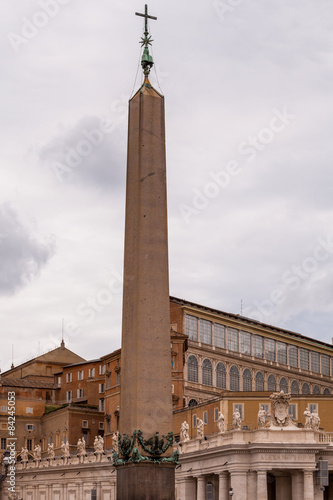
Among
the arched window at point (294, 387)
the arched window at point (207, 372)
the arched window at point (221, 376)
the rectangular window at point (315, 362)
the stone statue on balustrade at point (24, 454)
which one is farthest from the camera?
the rectangular window at point (315, 362)

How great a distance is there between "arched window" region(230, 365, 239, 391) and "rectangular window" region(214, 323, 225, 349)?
2705 millimetres

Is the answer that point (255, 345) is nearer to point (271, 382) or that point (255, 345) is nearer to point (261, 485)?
point (271, 382)

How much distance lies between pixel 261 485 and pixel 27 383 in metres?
57.8

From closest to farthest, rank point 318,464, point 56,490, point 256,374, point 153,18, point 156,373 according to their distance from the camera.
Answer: point 156,373, point 153,18, point 318,464, point 56,490, point 256,374

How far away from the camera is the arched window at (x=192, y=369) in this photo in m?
90.8

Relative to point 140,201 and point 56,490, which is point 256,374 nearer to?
point 56,490

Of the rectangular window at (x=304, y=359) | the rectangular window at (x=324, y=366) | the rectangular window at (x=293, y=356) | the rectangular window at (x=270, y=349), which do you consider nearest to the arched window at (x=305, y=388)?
the rectangular window at (x=304, y=359)

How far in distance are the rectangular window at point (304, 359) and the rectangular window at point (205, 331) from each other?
56.9ft

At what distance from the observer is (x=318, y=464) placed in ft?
186

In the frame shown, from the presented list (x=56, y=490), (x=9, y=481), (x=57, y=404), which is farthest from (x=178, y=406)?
(x=57, y=404)

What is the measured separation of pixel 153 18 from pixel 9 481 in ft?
240

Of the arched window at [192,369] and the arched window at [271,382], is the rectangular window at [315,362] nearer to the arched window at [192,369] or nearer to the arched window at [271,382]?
the arched window at [271,382]

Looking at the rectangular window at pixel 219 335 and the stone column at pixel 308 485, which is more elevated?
the rectangular window at pixel 219 335

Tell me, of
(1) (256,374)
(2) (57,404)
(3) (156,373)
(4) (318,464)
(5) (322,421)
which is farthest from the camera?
(2) (57,404)
